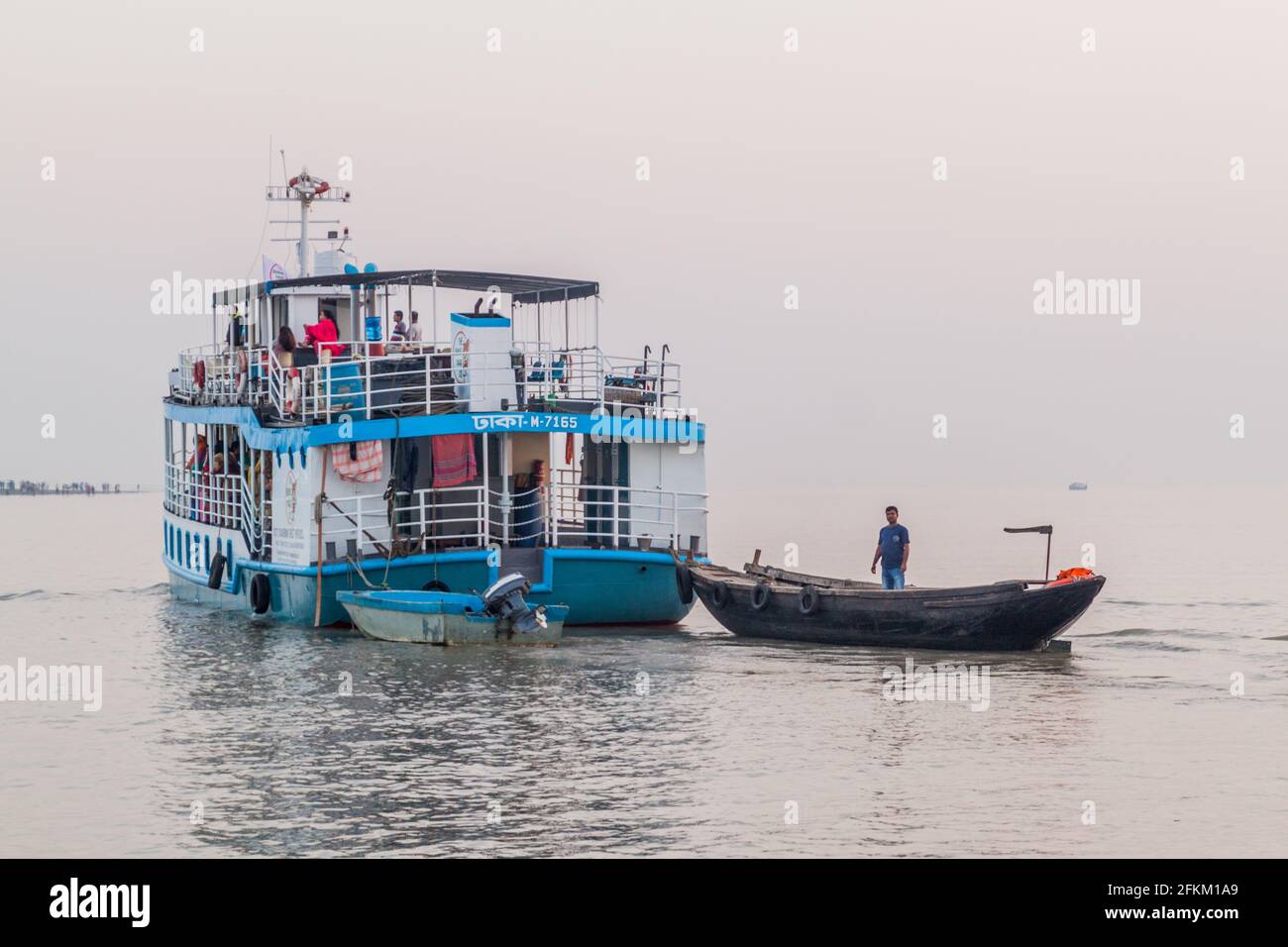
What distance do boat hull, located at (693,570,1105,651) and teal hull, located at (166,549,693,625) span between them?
4.01ft

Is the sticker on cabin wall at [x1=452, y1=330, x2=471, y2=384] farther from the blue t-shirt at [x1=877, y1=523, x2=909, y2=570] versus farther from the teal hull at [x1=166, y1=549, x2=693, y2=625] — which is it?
the blue t-shirt at [x1=877, y1=523, x2=909, y2=570]

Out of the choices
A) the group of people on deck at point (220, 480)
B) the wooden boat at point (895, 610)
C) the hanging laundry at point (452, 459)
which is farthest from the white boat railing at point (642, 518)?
the group of people on deck at point (220, 480)

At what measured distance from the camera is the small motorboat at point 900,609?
23.6m

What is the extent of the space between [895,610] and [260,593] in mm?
11003

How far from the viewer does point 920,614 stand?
2444 centimetres

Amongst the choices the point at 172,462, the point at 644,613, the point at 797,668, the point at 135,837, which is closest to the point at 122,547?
the point at 172,462

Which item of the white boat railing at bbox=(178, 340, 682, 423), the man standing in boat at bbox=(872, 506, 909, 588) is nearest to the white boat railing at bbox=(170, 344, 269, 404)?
the white boat railing at bbox=(178, 340, 682, 423)

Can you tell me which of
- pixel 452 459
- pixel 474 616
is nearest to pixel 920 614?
pixel 474 616

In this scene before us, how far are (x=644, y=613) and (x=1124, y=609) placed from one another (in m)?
12.7

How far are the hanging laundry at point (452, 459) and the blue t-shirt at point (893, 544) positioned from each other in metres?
6.93

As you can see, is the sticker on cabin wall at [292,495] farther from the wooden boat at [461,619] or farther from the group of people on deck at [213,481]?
the group of people on deck at [213,481]

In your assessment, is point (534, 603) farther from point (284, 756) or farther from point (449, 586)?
point (284, 756)

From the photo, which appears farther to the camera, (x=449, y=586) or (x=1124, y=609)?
(x=1124, y=609)

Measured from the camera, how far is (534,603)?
26.1m
